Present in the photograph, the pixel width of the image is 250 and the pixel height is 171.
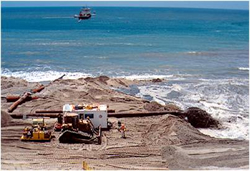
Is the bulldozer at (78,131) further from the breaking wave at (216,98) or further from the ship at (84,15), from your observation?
the ship at (84,15)

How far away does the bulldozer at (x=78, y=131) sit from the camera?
19.9 meters

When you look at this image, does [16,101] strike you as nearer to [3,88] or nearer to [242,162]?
[3,88]

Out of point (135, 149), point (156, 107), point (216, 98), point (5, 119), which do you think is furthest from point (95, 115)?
point (216, 98)

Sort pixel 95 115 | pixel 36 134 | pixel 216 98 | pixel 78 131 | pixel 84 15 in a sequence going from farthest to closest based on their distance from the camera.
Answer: pixel 84 15, pixel 216 98, pixel 95 115, pixel 78 131, pixel 36 134

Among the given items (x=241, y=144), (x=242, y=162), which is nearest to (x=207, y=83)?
(x=241, y=144)

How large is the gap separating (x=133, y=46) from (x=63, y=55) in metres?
12.3

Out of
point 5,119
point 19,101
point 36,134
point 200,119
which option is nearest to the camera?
point 36,134

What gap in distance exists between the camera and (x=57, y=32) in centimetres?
7712

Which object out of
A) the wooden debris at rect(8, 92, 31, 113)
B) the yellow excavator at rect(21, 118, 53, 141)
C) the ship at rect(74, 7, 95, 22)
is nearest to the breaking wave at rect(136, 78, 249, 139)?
→ the ship at rect(74, 7, 95, 22)

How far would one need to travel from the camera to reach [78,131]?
2034cm

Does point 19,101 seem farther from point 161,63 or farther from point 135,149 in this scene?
point 161,63

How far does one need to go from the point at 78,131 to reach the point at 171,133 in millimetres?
5077

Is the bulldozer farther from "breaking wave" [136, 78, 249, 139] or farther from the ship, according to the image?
the ship

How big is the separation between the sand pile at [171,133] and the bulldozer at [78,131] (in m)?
2.73
